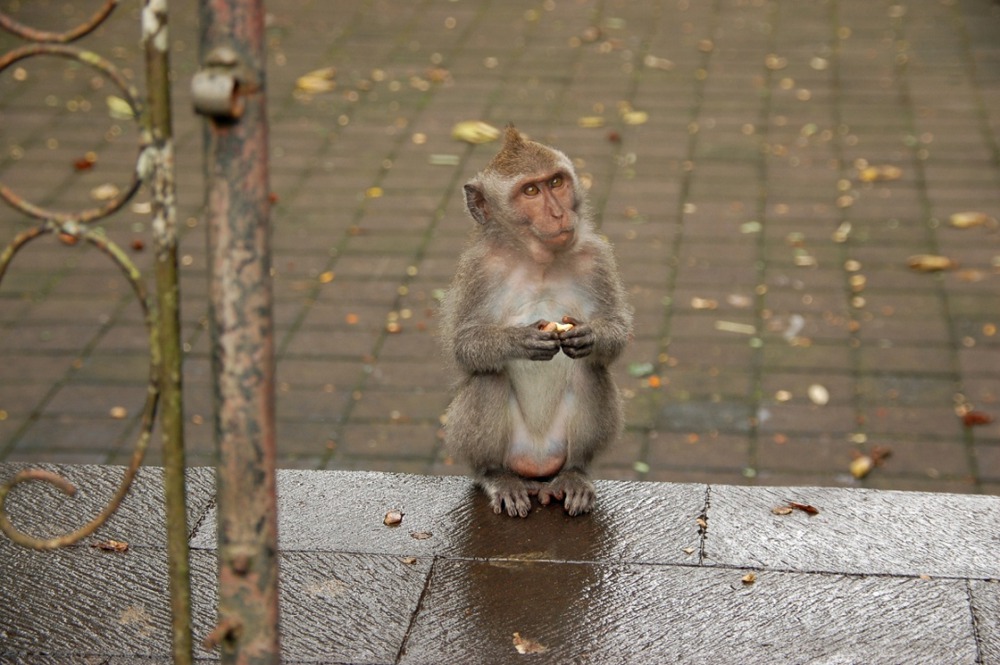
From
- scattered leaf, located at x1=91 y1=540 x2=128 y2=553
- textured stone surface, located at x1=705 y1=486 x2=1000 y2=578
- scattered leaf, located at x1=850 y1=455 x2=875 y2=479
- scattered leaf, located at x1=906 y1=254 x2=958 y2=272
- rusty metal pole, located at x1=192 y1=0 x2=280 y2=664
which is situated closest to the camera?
rusty metal pole, located at x1=192 y1=0 x2=280 y2=664

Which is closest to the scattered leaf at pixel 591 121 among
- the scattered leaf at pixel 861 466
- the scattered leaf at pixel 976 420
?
the scattered leaf at pixel 976 420

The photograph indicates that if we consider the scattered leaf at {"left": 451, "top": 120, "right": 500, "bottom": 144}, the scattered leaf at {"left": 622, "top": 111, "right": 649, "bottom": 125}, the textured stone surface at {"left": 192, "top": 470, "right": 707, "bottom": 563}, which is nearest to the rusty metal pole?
the textured stone surface at {"left": 192, "top": 470, "right": 707, "bottom": 563}

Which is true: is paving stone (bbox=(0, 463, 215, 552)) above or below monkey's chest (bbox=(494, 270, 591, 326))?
below

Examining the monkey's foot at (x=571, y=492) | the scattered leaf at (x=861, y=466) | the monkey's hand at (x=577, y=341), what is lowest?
the scattered leaf at (x=861, y=466)

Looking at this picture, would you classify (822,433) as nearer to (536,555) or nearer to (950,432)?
(950,432)

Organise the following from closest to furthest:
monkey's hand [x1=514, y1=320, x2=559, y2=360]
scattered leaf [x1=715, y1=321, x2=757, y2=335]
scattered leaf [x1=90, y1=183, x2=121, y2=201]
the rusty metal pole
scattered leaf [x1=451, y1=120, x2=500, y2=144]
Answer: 1. the rusty metal pole
2. monkey's hand [x1=514, y1=320, x2=559, y2=360]
3. scattered leaf [x1=715, y1=321, x2=757, y2=335]
4. scattered leaf [x1=90, y1=183, x2=121, y2=201]
5. scattered leaf [x1=451, y1=120, x2=500, y2=144]

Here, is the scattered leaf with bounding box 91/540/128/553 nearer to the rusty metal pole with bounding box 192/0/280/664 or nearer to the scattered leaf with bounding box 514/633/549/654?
the scattered leaf with bounding box 514/633/549/654

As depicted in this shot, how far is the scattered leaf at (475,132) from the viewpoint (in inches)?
338

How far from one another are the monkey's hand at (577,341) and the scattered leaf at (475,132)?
494 centimetres

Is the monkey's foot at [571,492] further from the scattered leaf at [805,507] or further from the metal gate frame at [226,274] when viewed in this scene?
the metal gate frame at [226,274]

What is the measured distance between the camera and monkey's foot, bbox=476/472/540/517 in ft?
12.8

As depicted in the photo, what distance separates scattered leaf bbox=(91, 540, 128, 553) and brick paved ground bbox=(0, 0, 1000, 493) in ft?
6.92

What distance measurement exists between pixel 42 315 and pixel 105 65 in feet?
17.1

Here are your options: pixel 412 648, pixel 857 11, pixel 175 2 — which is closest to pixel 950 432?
pixel 412 648
